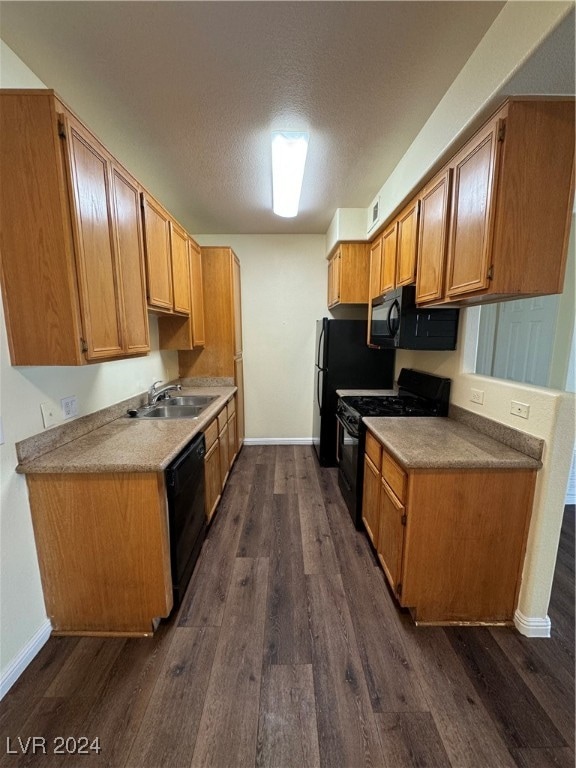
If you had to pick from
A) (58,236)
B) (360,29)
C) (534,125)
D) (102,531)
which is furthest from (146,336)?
(534,125)

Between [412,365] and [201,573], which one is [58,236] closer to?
[201,573]

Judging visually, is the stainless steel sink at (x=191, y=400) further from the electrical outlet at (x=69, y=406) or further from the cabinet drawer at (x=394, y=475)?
the cabinet drawer at (x=394, y=475)

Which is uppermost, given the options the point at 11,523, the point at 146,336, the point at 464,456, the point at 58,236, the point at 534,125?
the point at 534,125

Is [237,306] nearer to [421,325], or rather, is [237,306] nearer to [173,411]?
[173,411]

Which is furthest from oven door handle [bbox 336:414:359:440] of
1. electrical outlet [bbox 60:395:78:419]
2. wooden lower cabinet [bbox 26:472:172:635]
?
electrical outlet [bbox 60:395:78:419]

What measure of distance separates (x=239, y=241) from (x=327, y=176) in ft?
5.73

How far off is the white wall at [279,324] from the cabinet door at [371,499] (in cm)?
199

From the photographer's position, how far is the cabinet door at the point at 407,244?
212 cm

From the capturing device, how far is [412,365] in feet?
9.61

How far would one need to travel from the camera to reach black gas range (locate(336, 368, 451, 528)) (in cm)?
228

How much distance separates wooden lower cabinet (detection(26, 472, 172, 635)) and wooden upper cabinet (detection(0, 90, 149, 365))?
0.62 metres

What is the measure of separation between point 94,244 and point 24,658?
1963mm

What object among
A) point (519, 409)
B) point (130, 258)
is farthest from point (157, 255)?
point (519, 409)

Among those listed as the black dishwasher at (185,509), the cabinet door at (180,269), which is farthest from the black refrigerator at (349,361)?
the black dishwasher at (185,509)
